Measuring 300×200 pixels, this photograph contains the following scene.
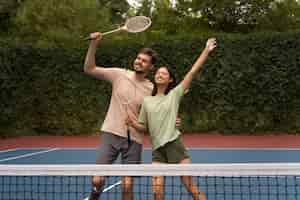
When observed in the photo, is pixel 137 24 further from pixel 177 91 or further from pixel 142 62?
pixel 177 91

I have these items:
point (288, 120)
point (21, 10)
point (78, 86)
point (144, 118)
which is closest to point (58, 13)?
point (21, 10)

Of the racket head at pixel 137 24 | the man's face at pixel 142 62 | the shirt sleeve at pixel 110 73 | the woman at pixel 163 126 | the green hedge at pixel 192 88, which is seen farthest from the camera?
the green hedge at pixel 192 88

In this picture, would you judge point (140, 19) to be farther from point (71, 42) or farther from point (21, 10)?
point (21, 10)

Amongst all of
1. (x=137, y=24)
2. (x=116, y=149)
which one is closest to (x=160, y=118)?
(x=116, y=149)

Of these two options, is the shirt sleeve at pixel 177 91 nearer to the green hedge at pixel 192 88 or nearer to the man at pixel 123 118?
the man at pixel 123 118

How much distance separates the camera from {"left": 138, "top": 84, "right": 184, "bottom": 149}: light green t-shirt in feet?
12.4

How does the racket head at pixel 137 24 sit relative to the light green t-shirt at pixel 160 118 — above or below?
above

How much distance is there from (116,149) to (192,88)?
1090cm

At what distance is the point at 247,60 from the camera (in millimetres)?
14281

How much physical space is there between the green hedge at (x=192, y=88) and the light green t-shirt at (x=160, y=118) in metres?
10.7

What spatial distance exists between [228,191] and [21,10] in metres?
15.0

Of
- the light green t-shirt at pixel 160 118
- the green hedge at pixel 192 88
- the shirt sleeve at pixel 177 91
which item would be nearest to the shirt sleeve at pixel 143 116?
the light green t-shirt at pixel 160 118

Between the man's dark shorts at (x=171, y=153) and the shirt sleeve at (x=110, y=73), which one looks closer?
the man's dark shorts at (x=171, y=153)

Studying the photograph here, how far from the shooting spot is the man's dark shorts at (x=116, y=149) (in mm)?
3973
